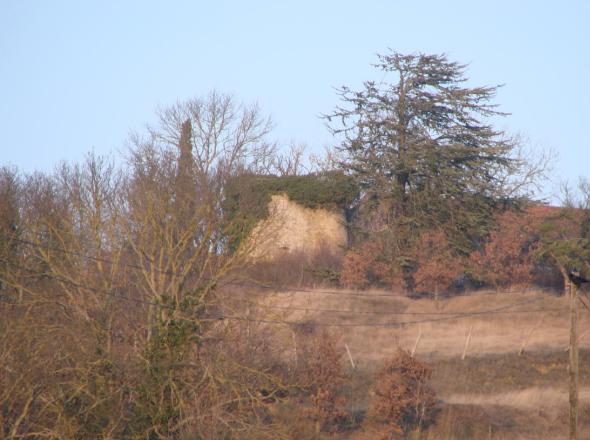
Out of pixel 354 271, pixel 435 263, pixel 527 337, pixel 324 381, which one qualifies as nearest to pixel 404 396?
pixel 324 381

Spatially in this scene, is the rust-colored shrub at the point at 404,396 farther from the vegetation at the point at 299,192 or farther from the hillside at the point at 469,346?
the vegetation at the point at 299,192

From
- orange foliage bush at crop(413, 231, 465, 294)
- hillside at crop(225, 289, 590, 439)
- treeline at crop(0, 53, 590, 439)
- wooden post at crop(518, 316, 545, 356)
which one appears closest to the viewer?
treeline at crop(0, 53, 590, 439)

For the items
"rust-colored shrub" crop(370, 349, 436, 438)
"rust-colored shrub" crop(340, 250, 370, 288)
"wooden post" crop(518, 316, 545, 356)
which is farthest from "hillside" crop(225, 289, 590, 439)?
"rust-colored shrub" crop(340, 250, 370, 288)

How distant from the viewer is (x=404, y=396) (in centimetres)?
2691

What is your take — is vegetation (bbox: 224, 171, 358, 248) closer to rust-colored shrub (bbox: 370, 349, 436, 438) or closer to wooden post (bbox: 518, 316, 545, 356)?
wooden post (bbox: 518, 316, 545, 356)

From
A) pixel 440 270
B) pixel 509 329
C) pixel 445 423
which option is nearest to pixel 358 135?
pixel 440 270

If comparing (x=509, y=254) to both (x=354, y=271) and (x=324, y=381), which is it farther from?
(x=324, y=381)

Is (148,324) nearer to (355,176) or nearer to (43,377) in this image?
(43,377)

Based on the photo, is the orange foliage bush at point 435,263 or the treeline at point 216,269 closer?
the treeline at point 216,269

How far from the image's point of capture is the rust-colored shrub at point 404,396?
26562 mm

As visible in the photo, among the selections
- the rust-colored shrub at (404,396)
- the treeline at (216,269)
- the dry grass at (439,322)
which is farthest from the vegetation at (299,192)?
the rust-colored shrub at (404,396)

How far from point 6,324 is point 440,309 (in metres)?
24.1

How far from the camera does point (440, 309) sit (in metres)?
39.2

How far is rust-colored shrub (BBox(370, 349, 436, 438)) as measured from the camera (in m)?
26.6
